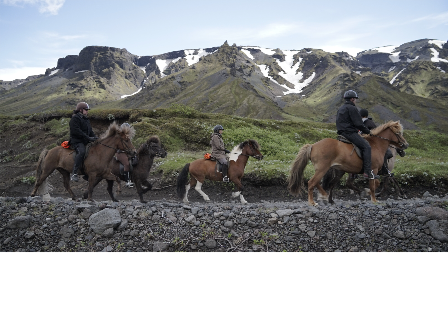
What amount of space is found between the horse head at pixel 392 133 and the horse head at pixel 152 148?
9.00 meters

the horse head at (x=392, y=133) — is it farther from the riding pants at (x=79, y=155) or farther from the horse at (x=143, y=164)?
the riding pants at (x=79, y=155)

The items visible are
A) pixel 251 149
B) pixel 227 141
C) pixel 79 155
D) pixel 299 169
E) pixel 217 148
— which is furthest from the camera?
pixel 227 141

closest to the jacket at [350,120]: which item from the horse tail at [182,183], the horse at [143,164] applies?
the horse tail at [182,183]

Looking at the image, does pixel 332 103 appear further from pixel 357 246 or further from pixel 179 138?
pixel 357 246

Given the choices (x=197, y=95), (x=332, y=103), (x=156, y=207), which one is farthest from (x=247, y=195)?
(x=332, y=103)

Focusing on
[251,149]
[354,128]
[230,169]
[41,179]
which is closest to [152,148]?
[230,169]

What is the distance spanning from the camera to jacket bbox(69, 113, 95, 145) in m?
11.6

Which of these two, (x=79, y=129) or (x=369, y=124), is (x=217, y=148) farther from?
(x=369, y=124)

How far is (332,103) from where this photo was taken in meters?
179

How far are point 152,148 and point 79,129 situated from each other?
3.11 meters

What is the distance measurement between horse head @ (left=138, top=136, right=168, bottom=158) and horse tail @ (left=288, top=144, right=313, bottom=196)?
5.84 m

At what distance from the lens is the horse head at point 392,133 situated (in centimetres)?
1104

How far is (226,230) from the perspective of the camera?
7.04m

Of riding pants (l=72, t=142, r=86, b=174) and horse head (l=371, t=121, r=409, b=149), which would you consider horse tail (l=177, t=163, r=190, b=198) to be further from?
horse head (l=371, t=121, r=409, b=149)
